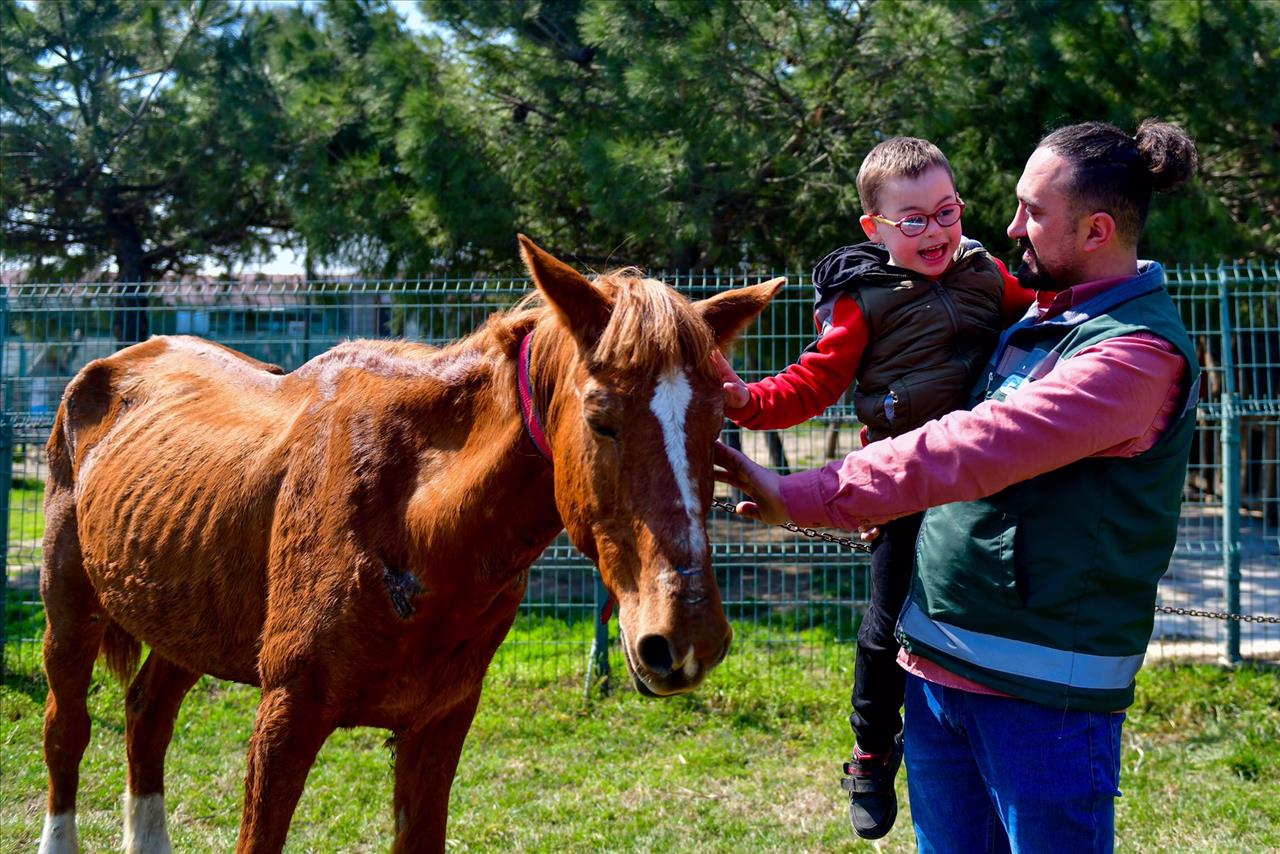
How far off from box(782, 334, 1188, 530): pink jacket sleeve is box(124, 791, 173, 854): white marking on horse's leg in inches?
130

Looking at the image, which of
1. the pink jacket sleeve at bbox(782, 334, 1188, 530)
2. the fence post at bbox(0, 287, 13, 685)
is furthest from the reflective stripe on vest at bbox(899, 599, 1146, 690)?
the fence post at bbox(0, 287, 13, 685)

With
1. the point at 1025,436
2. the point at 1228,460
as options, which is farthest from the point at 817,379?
the point at 1228,460

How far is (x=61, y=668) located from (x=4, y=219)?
7229 millimetres

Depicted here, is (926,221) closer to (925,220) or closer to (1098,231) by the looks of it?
(925,220)

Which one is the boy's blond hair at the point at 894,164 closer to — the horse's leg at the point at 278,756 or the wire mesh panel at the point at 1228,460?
the horse's leg at the point at 278,756

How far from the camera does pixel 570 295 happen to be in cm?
218

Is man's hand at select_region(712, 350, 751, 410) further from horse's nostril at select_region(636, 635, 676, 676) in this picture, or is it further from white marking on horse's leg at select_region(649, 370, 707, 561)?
horse's nostril at select_region(636, 635, 676, 676)

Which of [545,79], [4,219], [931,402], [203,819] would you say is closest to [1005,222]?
[545,79]

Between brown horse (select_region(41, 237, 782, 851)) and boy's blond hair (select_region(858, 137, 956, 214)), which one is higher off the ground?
boy's blond hair (select_region(858, 137, 956, 214))

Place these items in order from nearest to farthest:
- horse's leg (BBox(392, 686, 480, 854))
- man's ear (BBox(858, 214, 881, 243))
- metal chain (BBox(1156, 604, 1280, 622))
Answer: man's ear (BBox(858, 214, 881, 243)) → horse's leg (BBox(392, 686, 480, 854)) → metal chain (BBox(1156, 604, 1280, 622))

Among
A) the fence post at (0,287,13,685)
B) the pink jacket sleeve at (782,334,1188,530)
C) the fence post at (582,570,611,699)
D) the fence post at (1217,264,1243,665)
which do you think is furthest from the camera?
the fence post at (0,287,13,685)

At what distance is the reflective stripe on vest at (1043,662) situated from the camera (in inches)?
74.2

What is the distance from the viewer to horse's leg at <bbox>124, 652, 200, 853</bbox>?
3954mm

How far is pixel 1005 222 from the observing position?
25.0ft
